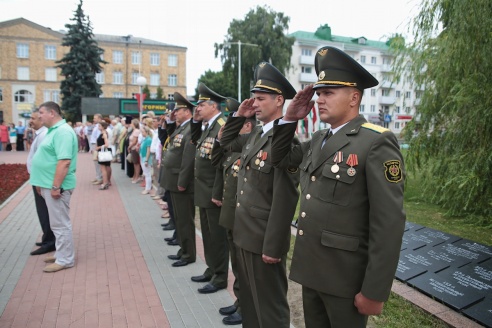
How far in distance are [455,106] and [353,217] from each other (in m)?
6.50

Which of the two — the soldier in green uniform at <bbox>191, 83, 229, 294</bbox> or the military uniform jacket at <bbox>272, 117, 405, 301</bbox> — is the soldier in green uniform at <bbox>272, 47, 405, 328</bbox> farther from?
the soldier in green uniform at <bbox>191, 83, 229, 294</bbox>

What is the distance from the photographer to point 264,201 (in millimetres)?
3082

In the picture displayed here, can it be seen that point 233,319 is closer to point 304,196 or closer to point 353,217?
point 304,196

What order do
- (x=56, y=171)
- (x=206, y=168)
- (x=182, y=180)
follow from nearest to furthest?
1. (x=206, y=168)
2. (x=56, y=171)
3. (x=182, y=180)

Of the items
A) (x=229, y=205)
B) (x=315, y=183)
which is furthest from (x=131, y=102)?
(x=315, y=183)

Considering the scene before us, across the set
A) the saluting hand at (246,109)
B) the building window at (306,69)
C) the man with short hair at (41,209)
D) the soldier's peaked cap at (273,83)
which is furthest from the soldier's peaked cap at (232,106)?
the building window at (306,69)

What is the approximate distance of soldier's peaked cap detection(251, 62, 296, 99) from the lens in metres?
3.24

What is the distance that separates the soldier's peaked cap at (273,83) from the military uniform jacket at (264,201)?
339mm

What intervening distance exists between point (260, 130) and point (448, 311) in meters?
2.56

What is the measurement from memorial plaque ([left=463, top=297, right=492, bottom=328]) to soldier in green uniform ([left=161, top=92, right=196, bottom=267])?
3.35m

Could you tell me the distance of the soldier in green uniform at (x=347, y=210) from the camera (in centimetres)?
209

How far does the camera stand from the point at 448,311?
3.89 m

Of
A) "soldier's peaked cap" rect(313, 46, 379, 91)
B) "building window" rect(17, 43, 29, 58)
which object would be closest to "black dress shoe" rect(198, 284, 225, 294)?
"soldier's peaked cap" rect(313, 46, 379, 91)

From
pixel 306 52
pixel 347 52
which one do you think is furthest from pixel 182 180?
pixel 347 52
